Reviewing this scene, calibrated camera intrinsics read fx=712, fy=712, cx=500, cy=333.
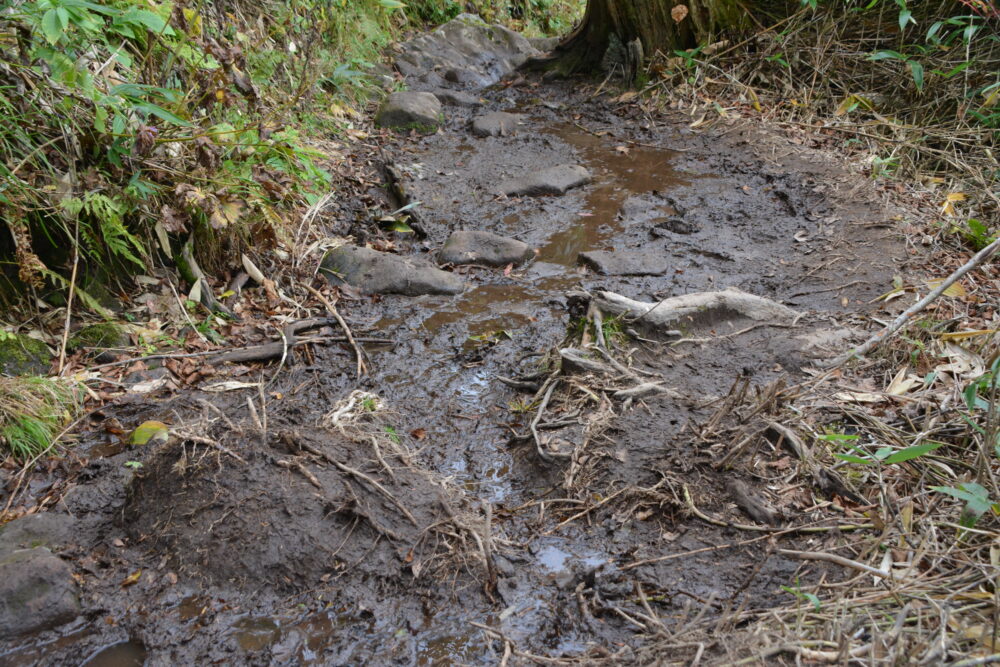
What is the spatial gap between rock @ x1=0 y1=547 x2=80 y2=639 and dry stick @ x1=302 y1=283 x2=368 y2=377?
1643 millimetres

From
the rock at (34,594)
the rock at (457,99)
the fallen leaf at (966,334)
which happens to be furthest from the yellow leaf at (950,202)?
the rock at (34,594)

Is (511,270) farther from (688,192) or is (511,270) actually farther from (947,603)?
(947,603)

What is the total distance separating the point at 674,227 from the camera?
529cm

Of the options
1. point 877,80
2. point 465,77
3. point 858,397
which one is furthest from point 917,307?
point 465,77

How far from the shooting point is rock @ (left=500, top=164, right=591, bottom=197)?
19.3ft

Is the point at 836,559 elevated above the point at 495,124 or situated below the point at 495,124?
below

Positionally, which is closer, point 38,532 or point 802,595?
point 802,595

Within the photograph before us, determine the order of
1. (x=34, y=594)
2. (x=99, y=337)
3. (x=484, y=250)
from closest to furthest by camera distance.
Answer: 1. (x=34, y=594)
2. (x=99, y=337)
3. (x=484, y=250)

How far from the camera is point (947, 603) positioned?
73.6 inches

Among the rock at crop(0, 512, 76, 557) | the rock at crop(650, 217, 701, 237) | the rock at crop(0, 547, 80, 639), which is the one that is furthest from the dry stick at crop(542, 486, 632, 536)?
the rock at crop(650, 217, 701, 237)

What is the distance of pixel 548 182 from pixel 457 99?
8.88 ft

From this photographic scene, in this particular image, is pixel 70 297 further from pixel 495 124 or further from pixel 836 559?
pixel 495 124

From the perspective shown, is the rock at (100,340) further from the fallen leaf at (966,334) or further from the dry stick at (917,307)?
the fallen leaf at (966,334)

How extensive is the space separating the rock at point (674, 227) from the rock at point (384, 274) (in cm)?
162
